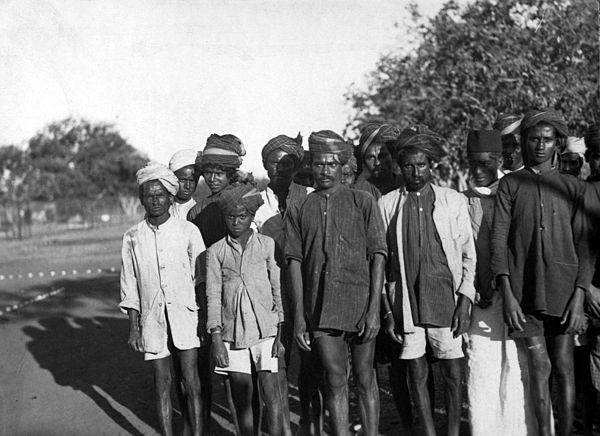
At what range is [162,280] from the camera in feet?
17.3

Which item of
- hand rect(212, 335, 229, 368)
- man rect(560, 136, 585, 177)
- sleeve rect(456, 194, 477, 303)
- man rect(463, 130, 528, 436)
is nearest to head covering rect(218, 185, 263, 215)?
hand rect(212, 335, 229, 368)

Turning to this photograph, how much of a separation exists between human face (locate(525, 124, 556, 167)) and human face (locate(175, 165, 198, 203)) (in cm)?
283

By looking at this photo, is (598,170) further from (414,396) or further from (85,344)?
(85,344)

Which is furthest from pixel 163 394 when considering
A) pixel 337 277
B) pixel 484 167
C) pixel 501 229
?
pixel 484 167

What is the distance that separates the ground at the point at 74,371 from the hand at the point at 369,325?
56.2 inches

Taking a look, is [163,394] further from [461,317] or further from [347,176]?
[461,317]

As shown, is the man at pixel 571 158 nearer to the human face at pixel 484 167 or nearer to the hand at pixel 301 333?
the human face at pixel 484 167

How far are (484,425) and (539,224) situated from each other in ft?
4.31

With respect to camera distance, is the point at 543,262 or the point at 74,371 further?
the point at 74,371

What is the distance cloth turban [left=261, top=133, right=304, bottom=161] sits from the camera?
5.87 metres

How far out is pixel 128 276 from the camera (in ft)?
17.5

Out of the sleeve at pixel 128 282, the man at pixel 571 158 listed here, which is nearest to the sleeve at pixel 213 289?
the sleeve at pixel 128 282

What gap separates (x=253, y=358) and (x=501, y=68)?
366 inches

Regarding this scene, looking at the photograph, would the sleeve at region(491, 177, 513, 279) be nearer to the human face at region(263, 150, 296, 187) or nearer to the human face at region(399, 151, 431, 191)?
the human face at region(399, 151, 431, 191)
